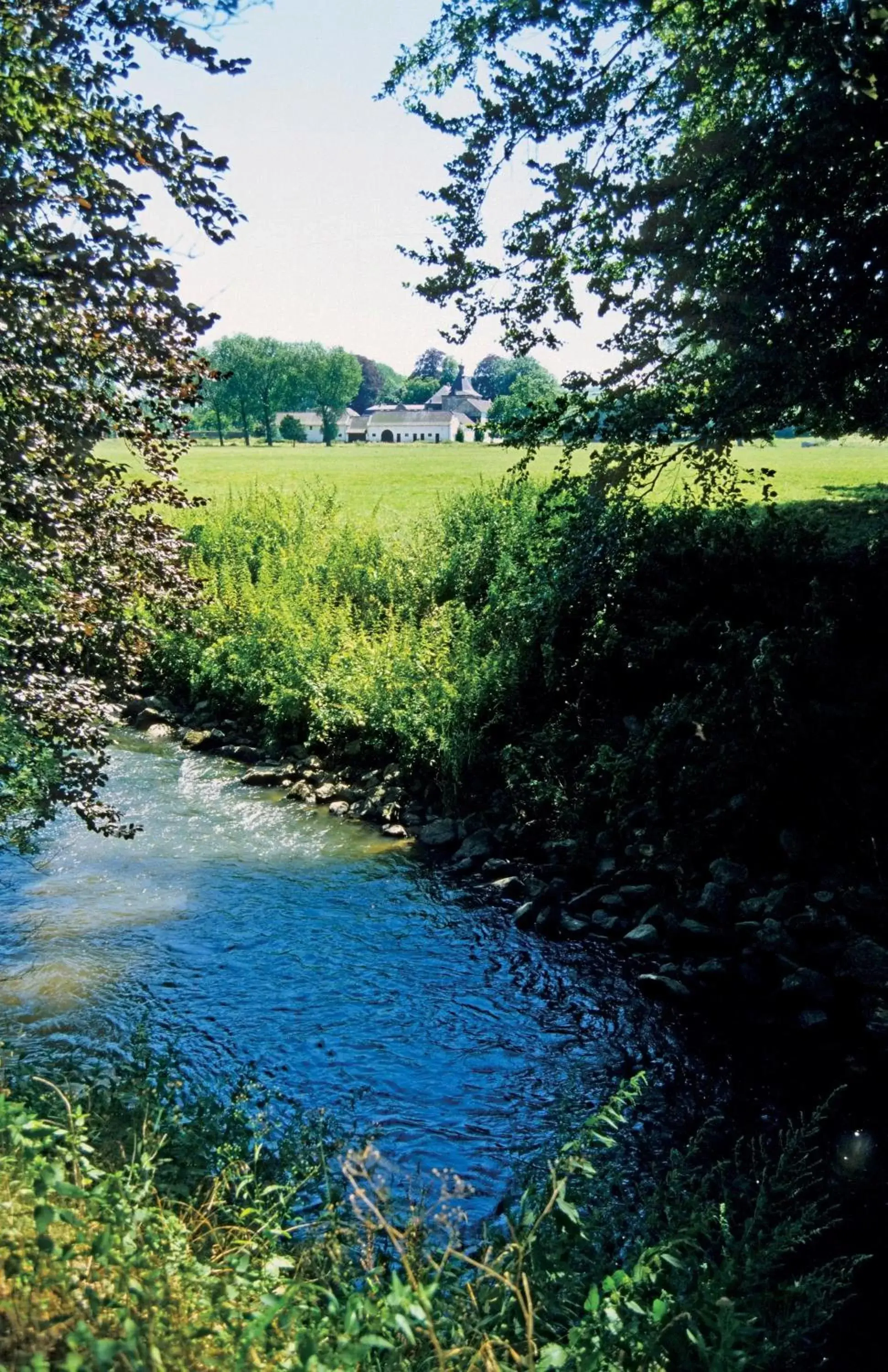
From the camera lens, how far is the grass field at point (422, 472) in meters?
20.4

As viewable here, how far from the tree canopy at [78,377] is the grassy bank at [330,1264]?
310cm

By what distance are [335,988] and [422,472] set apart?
3116cm

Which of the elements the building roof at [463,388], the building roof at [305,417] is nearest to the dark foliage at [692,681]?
the building roof at [305,417]

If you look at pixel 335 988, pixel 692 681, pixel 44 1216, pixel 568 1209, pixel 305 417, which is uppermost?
pixel 305 417

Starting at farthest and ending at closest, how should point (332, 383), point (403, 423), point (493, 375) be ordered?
point (493, 375)
point (403, 423)
point (332, 383)

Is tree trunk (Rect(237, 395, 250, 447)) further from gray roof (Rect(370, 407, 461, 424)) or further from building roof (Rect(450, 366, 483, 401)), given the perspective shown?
building roof (Rect(450, 366, 483, 401))

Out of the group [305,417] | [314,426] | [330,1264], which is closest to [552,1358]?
[330,1264]

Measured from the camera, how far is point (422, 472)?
125 feet

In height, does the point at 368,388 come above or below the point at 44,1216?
above

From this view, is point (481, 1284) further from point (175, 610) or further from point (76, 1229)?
point (175, 610)

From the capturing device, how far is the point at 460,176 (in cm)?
1100

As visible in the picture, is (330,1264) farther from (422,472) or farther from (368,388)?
(368,388)

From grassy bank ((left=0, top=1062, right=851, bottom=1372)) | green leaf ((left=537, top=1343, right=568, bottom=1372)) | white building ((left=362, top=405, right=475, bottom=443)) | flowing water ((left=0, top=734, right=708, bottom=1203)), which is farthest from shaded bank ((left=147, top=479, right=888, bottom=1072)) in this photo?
white building ((left=362, top=405, right=475, bottom=443))

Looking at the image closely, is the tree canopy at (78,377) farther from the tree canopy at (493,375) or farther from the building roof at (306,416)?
the building roof at (306,416)
